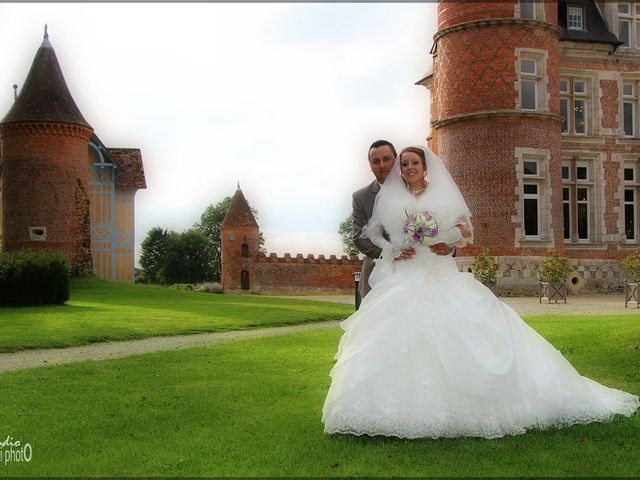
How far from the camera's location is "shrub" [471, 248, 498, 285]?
22.5 meters

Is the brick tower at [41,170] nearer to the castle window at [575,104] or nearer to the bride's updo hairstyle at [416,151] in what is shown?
the castle window at [575,104]

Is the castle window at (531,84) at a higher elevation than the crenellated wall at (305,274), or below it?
higher

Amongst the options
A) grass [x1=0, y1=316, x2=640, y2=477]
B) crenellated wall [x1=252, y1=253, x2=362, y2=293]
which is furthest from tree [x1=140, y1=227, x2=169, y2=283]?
grass [x1=0, y1=316, x2=640, y2=477]

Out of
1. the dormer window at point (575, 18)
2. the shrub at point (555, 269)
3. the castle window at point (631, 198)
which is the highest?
the dormer window at point (575, 18)

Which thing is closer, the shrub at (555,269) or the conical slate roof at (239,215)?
the shrub at (555,269)

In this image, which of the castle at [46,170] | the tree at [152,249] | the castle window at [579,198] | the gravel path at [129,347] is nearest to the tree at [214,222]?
the tree at [152,249]

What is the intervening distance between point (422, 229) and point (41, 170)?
2726 cm

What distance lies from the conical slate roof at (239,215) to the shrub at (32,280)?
20094 mm

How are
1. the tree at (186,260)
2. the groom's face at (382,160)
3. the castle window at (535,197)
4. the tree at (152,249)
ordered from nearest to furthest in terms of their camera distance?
the groom's face at (382,160)
the castle window at (535,197)
the tree at (186,260)
the tree at (152,249)

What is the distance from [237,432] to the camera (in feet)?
19.6

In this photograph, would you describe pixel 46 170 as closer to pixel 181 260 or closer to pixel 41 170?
pixel 41 170

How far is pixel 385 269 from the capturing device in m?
6.60

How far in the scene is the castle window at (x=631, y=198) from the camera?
92.0 feet

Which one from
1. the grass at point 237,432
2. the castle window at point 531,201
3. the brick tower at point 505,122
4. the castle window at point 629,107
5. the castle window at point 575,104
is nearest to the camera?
the grass at point 237,432
